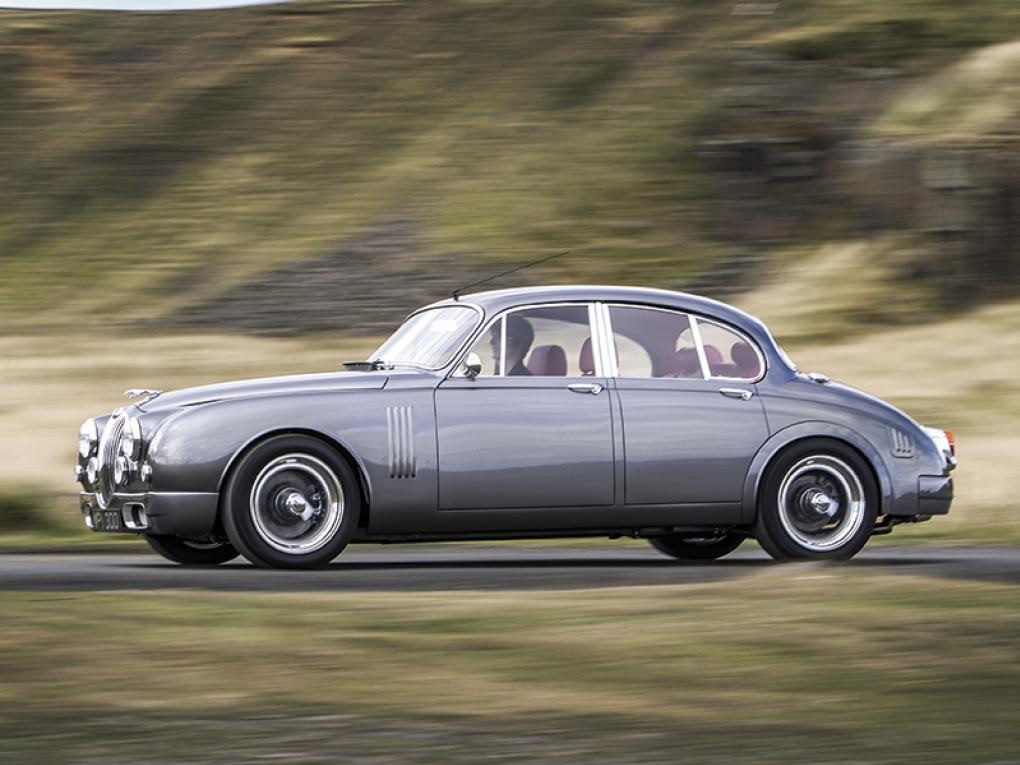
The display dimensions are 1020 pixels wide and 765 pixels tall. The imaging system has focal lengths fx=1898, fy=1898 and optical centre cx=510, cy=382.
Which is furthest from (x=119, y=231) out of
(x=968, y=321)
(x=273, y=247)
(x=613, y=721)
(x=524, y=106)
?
(x=613, y=721)

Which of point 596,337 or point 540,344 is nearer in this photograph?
point 540,344

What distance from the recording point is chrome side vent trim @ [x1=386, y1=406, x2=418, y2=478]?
33.5 feet

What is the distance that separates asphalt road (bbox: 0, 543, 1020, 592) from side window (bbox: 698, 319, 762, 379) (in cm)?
110

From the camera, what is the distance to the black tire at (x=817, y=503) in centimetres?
1084

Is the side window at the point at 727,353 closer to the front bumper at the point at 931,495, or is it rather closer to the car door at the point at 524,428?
the car door at the point at 524,428

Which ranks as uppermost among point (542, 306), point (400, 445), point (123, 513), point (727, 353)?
point (542, 306)

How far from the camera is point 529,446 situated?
1040 centimetres

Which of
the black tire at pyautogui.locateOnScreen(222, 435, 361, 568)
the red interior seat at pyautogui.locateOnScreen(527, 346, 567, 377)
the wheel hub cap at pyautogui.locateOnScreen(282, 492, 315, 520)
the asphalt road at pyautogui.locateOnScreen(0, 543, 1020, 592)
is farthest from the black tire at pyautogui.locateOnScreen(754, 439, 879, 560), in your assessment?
the wheel hub cap at pyautogui.locateOnScreen(282, 492, 315, 520)

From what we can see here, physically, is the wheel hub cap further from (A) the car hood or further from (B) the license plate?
(B) the license plate

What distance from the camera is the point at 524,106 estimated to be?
146 ft

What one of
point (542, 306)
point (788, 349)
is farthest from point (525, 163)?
point (542, 306)

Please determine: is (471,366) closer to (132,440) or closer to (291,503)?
(291,503)

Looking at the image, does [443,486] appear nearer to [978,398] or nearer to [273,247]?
[978,398]

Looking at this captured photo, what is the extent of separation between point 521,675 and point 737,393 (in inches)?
182
